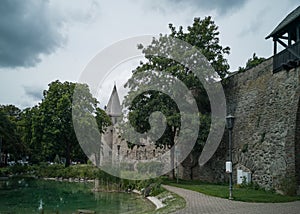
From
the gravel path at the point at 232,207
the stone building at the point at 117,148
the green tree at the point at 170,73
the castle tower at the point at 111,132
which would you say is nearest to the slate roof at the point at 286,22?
the green tree at the point at 170,73

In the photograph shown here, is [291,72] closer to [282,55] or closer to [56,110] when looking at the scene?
[282,55]

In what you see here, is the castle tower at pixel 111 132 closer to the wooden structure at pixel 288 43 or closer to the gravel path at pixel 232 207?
the wooden structure at pixel 288 43

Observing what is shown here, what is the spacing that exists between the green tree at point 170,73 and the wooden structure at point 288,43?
4.66 metres

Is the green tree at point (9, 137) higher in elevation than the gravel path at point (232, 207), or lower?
higher

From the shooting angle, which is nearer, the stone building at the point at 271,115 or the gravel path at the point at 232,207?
the gravel path at the point at 232,207

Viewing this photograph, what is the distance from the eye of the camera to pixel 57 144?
35031 millimetres

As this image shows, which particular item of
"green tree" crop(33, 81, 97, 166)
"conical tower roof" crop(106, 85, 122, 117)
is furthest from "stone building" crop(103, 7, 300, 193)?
"conical tower roof" crop(106, 85, 122, 117)

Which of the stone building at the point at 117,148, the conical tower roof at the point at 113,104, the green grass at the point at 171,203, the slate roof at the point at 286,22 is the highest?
the conical tower roof at the point at 113,104

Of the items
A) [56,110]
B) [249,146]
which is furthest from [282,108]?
[56,110]

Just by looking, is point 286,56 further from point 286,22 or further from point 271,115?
point 271,115

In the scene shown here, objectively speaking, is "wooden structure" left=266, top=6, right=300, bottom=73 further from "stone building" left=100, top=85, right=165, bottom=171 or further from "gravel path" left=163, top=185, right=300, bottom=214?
"stone building" left=100, top=85, right=165, bottom=171

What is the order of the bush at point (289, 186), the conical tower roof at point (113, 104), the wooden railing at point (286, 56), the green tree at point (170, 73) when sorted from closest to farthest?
the bush at point (289, 186) < the wooden railing at point (286, 56) < the green tree at point (170, 73) < the conical tower roof at point (113, 104)

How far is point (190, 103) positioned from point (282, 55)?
23.2 feet

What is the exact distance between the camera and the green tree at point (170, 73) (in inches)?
786
